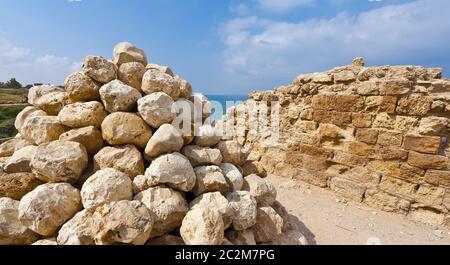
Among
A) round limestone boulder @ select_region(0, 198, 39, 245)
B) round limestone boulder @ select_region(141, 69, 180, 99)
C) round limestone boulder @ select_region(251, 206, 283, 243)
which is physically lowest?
round limestone boulder @ select_region(251, 206, 283, 243)

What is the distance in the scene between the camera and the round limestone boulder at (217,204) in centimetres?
212

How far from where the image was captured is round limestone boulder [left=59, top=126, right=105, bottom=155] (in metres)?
2.34

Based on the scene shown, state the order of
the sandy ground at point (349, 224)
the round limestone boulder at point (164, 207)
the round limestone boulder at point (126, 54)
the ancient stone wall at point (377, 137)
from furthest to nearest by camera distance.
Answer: the ancient stone wall at point (377, 137) < the sandy ground at point (349, 224) < the round limestone boulder at point (126, 54) < the round limestone boulder at point (164, 207)

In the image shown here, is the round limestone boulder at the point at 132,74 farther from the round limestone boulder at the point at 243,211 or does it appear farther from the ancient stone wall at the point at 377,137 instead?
the ancient stone wall at the point at 377,137

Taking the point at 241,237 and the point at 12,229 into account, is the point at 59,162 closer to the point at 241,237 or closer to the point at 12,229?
the point at 12,229

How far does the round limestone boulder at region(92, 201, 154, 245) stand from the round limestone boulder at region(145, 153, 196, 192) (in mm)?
323

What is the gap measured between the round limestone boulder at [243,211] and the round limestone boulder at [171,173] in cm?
45

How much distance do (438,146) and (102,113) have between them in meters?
4.56

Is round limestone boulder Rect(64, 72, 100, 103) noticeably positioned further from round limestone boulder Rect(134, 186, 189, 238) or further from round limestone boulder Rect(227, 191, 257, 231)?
round limestone boulder Rect(227, 191, 257, 231)

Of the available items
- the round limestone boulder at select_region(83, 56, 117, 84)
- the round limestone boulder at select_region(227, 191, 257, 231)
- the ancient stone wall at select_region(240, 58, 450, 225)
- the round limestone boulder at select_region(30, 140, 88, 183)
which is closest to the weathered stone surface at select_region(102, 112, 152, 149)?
the round limestone boulder at select_region(30, 140, 88, 183)

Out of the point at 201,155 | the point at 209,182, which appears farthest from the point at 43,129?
the point at 209,182

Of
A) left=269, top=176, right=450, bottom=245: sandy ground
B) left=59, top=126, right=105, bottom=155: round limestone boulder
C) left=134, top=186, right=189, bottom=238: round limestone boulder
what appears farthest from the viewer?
left=269, top=176, right=450, bottom=245: sandy ground

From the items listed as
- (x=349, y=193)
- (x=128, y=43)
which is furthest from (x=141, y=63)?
(x=349, y=193)

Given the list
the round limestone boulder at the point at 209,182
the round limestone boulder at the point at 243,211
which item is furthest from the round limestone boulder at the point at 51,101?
the round limestone boulder at the point at 243,211
